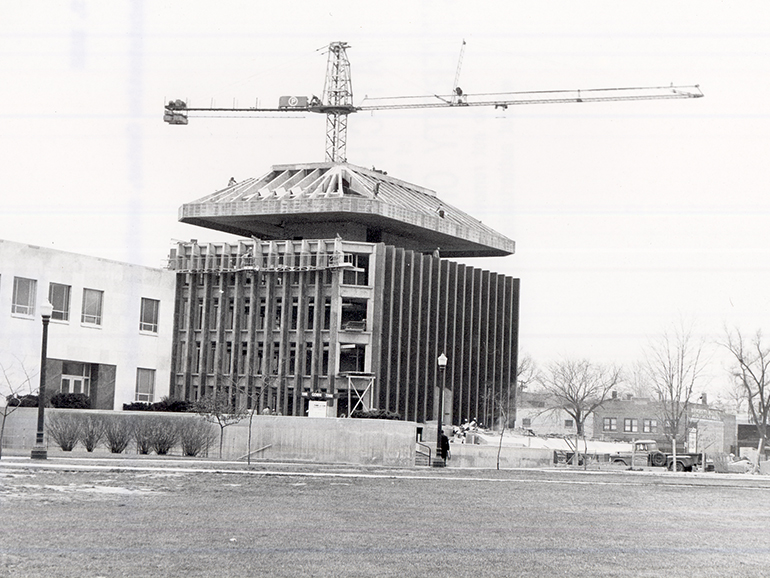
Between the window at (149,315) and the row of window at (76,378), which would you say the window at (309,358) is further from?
the row of window at (76,378)

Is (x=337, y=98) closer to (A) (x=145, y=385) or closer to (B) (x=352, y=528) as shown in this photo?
(A) (x=145, y=385)

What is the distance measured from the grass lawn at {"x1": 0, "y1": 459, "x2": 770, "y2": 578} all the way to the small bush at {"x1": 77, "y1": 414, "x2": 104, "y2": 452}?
17.2m

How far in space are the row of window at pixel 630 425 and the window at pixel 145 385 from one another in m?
60.0

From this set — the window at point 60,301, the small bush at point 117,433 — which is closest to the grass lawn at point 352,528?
the small bush at point 117,433

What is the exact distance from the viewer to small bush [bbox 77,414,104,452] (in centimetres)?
4628

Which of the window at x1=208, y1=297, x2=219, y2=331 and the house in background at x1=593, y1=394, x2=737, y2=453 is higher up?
the window at x1=208, y1=297, x2=219, y2=331

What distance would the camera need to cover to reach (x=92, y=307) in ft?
217

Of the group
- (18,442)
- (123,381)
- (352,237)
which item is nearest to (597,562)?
(18,442)

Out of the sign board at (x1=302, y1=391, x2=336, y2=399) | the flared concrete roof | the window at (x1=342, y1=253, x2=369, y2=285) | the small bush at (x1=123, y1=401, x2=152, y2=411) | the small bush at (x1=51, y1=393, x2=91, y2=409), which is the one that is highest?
the flared concrete roof

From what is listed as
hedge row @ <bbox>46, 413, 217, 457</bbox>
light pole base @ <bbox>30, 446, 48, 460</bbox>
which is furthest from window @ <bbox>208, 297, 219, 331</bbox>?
light pole base @ <bbox>30, 446, 48, 460</bbox>

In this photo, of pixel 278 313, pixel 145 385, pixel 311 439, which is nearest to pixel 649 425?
pixel 278 313

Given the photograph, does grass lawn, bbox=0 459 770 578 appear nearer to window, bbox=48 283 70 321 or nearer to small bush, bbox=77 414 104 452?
small bush, bbox=77 414 104 452

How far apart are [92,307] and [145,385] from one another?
27.9 ft

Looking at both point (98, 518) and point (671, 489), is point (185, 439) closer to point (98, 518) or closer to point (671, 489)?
point (671, 489)
